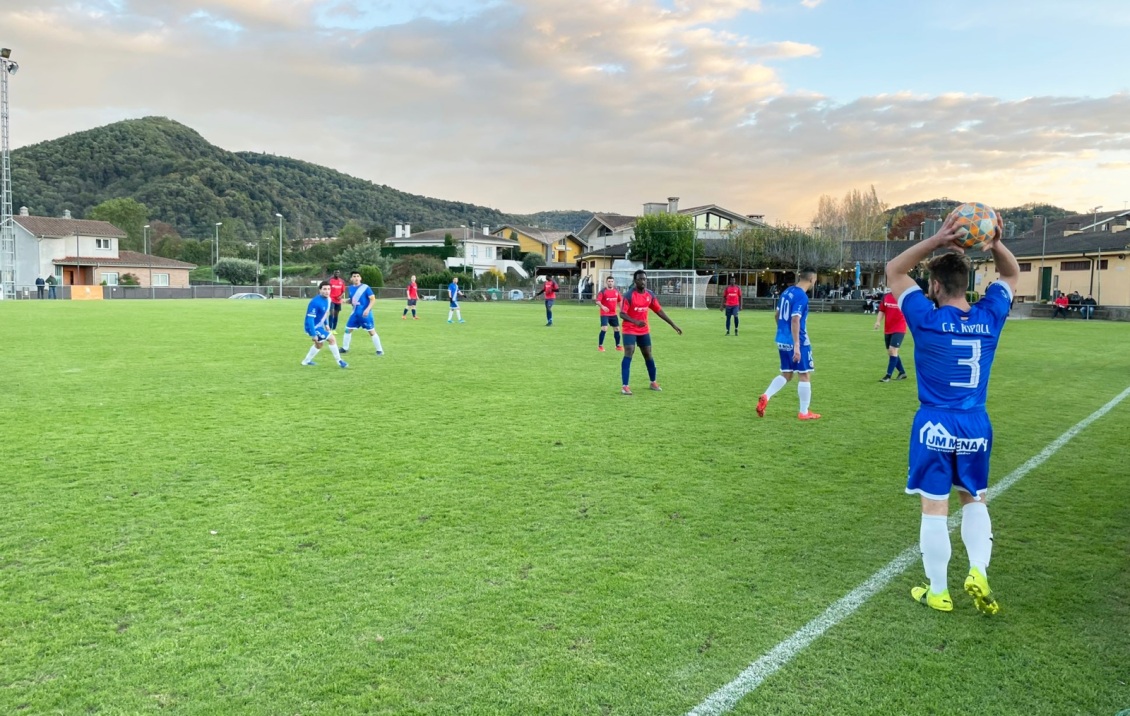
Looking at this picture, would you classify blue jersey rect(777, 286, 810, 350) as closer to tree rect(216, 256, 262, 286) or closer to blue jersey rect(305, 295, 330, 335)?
blue jersey rect(305, 295, 330, 335)

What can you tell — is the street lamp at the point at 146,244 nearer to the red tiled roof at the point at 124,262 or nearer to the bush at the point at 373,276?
the red tiled roof at the point at 124,262

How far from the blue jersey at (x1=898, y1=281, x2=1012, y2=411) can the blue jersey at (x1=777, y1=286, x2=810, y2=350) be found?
5402mm

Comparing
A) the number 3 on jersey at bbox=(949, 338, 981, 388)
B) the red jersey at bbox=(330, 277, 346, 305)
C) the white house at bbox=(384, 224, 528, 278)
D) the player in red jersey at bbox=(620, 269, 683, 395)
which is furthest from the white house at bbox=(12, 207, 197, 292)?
the number 3 on jersey at bbox=(949, 338, 981, 388)

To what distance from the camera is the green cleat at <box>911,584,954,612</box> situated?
13.6ft

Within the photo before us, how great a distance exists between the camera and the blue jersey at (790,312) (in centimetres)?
959

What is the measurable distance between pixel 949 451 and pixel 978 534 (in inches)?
24.5

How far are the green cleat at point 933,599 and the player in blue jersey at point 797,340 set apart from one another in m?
5.55

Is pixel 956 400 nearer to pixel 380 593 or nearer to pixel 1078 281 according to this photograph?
pixel 380 593

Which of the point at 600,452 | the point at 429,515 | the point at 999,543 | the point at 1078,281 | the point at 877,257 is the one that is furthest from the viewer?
the point at 877,257

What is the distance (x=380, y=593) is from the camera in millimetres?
4246

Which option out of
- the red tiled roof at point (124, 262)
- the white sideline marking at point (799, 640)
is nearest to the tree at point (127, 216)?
the red tiled roof at point (124, 262)

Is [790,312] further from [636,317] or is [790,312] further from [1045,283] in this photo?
[1045,283]

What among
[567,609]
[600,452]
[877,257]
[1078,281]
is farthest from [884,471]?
[877,257]

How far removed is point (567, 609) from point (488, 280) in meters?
66.8
